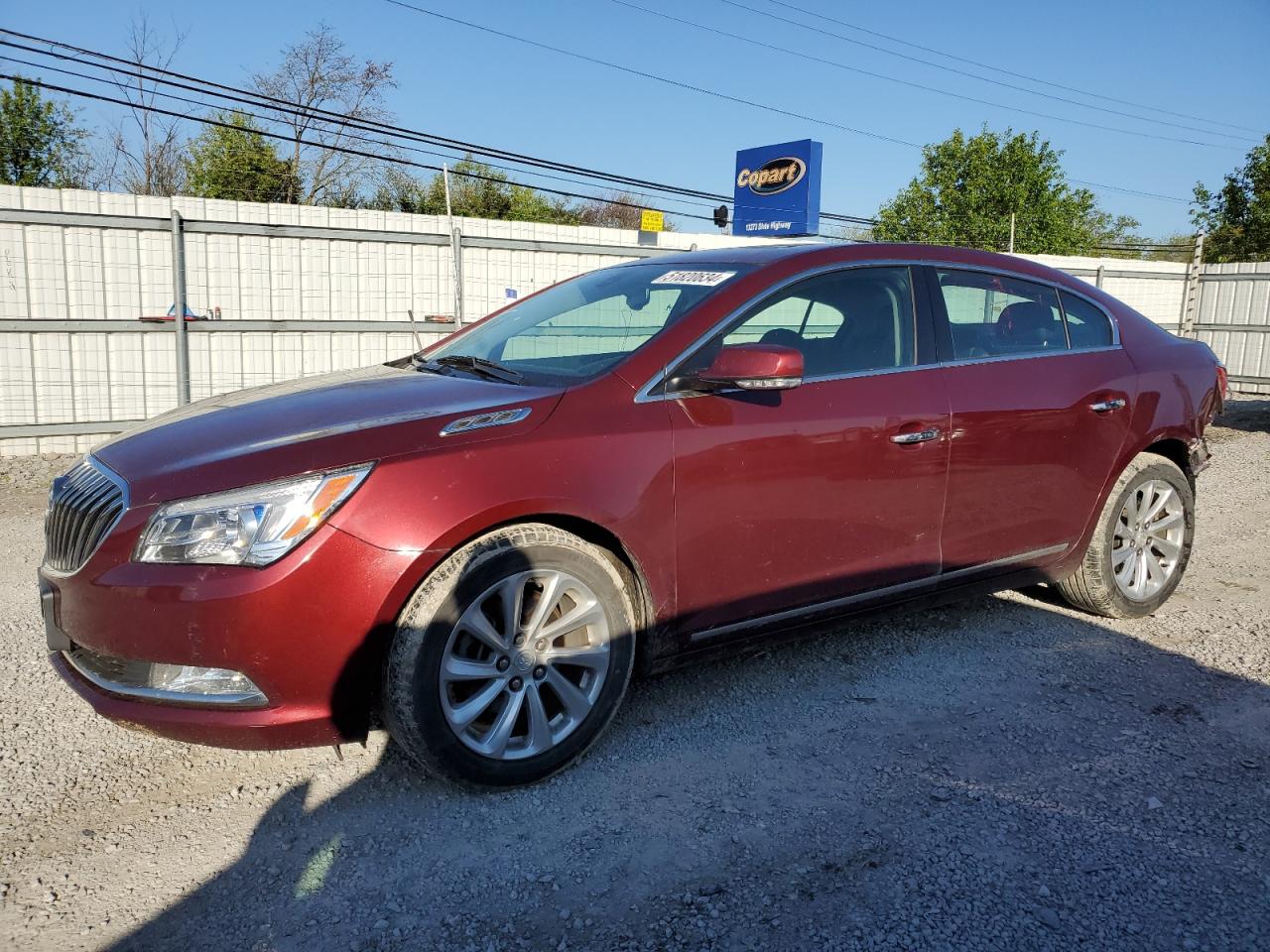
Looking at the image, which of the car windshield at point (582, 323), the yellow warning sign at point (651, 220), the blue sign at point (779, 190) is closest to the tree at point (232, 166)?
the blue sign at point (779, 190)

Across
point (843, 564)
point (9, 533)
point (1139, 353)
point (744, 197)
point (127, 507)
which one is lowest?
point (9, 533)

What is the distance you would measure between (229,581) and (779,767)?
1800 mm

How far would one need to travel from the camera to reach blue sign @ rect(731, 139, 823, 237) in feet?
84.7

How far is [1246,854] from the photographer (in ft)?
8.79

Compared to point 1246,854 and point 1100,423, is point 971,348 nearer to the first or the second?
point 1100,423

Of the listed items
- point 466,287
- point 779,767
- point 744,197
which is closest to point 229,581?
point 779,767

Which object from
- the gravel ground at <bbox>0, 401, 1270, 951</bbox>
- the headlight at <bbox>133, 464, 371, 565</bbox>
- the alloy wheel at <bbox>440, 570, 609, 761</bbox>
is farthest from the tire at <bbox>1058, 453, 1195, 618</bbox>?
the headlight at <bbox>133, 464, 371, 565</bbox>

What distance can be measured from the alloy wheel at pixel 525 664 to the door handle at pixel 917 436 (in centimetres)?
135

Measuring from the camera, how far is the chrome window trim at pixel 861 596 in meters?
3.37

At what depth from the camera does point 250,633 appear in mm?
2576

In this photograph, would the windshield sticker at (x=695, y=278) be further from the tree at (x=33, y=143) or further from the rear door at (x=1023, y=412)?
the tree at (x=33, y=143)

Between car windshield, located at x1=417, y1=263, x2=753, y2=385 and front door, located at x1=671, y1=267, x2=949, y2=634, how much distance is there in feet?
0.85

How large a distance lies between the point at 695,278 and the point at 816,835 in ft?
6.71

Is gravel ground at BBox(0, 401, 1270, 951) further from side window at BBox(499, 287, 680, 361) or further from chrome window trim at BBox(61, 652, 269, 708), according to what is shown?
side window at BBox(499, 287, 680, 361)
